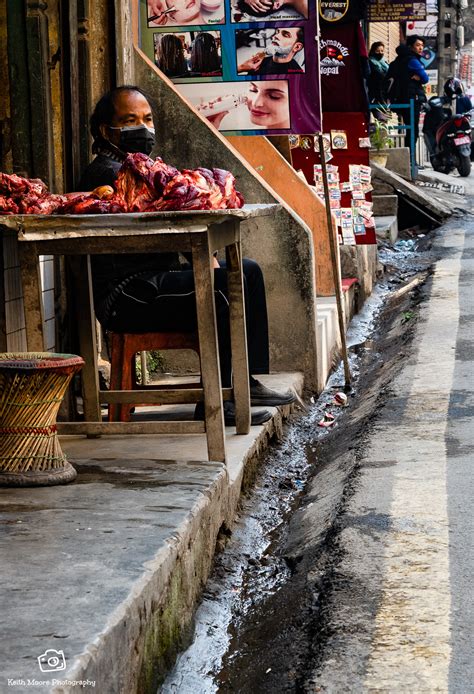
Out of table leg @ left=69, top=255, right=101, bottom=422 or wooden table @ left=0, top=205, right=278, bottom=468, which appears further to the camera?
table leg @ left=69, top=255, right=101, bottom=422

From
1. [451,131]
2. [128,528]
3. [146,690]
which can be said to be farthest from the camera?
[451,131]

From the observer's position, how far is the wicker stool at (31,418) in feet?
13.0

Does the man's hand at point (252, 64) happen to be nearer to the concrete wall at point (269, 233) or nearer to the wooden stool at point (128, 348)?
the concrete wall at point (269, 233)

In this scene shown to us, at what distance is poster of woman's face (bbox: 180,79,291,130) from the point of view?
23.2ft

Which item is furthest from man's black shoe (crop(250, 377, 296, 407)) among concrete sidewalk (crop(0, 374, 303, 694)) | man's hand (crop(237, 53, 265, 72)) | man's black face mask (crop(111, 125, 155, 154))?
man's hand (crop(237, 53, 265, 72))

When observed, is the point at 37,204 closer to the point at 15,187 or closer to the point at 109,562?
the point at 15,187

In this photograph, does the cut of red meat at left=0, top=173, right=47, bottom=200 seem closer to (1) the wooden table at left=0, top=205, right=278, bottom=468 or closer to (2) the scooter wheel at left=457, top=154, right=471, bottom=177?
(1) the wooden table at left=0, top=205, right=278, bottom=468

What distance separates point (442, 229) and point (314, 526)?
12367 mm

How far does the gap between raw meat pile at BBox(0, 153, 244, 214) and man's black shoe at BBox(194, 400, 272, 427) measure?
135 cm

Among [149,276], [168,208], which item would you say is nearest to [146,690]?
[168,208]

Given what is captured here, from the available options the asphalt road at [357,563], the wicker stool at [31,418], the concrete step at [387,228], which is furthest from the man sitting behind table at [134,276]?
Answer: the concrete step at [387,228]

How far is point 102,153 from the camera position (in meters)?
5.46

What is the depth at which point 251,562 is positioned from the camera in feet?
15.0

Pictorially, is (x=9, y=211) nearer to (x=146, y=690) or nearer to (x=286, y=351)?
(x=146, y=690)
